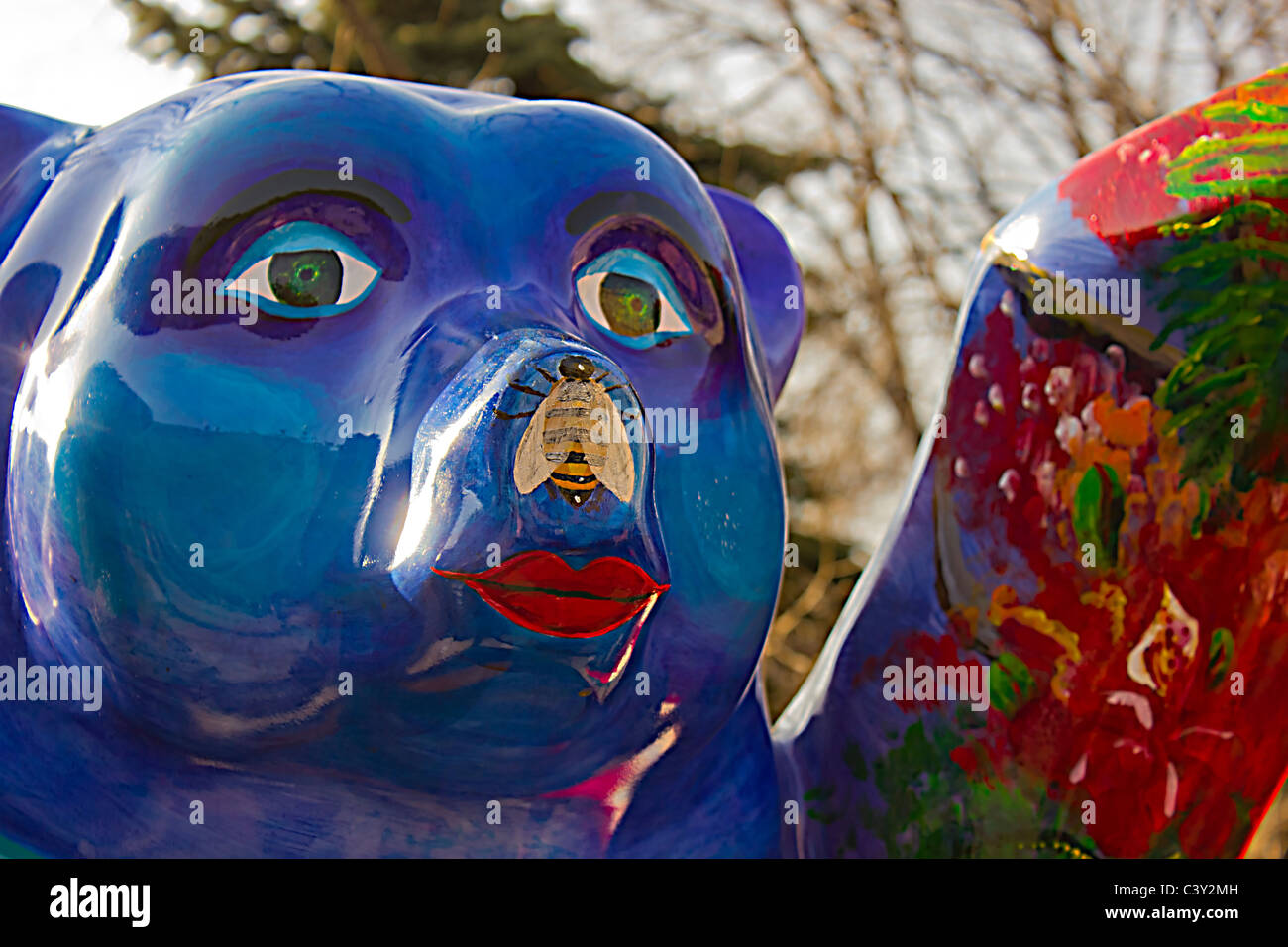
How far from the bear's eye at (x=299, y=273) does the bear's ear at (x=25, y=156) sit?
1.39 feet

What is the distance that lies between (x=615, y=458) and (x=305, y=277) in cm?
43

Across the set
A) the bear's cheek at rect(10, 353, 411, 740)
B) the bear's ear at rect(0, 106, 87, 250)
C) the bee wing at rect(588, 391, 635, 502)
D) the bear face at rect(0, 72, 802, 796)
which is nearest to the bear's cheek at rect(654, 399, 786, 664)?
the bear face at rect(0, 72, 802, 796)

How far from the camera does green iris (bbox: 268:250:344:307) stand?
1.54 metres

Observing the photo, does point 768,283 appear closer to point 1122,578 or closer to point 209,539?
point 1122,578

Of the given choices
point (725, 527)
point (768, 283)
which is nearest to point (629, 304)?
point (725, 527)

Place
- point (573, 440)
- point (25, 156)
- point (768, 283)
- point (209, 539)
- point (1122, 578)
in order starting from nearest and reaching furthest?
point (573, 440), point (209, 539), point (25, 156), point (1122, 578), point (768, 283)

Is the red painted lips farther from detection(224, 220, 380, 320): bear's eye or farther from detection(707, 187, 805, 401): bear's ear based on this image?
detection(707, 187, 805, 401): bear's ear

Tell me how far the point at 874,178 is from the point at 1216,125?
366 cm

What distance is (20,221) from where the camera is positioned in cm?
177

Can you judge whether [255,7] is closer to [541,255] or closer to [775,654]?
[775,654]

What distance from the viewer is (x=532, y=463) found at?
135 centimetres

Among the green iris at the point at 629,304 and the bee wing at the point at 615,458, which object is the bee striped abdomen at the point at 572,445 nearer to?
Answer: the bee wing at the point at 615,458

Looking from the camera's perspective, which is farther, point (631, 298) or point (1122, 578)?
point (1122, 578)
